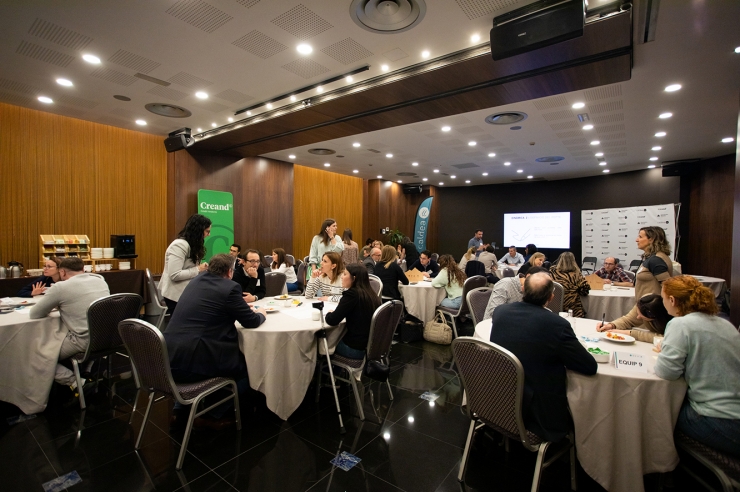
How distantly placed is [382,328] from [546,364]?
4.33 ft

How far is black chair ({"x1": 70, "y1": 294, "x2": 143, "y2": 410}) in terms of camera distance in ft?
10.1

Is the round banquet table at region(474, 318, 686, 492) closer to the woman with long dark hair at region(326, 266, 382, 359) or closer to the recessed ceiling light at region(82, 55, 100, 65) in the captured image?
the woman with long dark hair at region(326, 266, 382, 359)

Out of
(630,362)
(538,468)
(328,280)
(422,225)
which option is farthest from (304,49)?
(422,225)

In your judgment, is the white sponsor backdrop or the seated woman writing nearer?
the seated woman writing

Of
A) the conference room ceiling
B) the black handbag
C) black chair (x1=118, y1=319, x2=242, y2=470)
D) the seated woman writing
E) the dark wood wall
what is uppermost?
the conference room ceiling

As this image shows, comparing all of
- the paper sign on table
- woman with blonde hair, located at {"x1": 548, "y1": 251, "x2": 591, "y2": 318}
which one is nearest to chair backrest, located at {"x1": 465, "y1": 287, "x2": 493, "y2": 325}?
woman with blonde hair, located at {"x1": 548, "y1": 251, "x2": 591, "y2": 318}

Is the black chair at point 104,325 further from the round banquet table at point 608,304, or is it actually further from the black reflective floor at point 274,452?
the round banquet table at point 608,304

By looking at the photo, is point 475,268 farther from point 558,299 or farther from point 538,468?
point 538,468

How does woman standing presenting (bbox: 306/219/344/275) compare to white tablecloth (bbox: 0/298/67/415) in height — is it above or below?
above

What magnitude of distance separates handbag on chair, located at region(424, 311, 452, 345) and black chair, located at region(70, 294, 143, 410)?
3.50 meters

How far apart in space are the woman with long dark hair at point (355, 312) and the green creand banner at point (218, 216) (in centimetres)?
595

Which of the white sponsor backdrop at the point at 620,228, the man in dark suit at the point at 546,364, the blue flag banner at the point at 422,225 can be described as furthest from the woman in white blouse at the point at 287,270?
the white sponsor backdrop at the point at 620,228

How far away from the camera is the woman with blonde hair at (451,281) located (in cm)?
502

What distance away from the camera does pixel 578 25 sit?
9.64 feet
